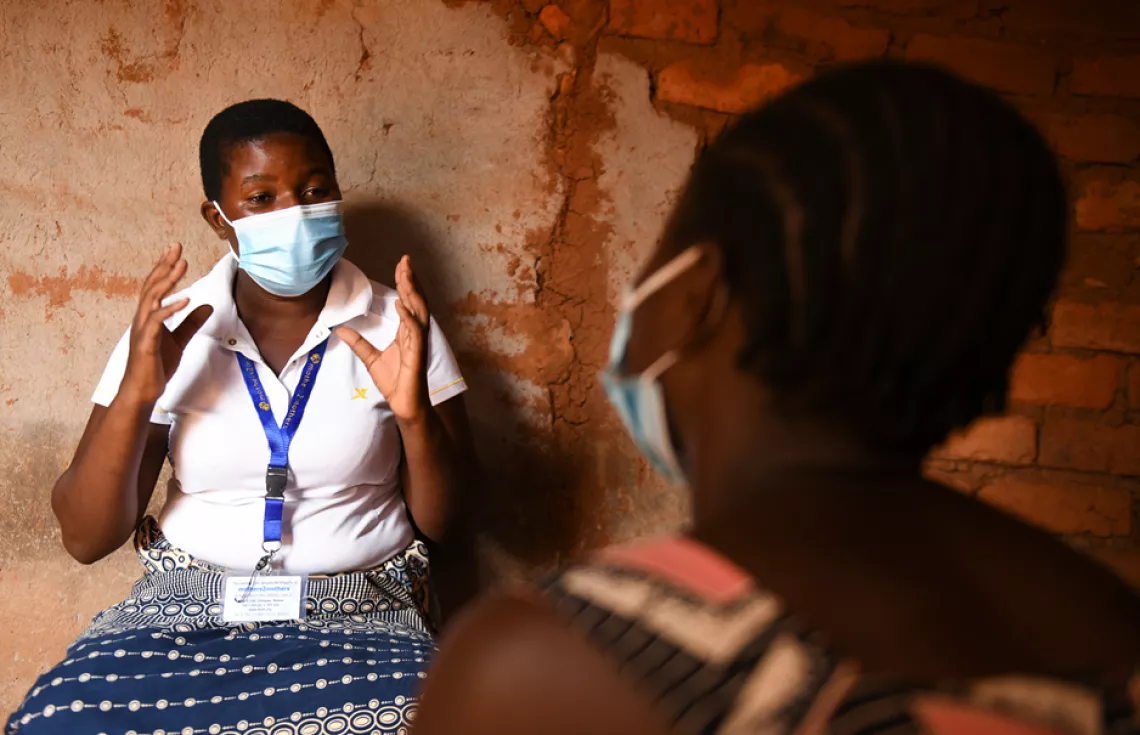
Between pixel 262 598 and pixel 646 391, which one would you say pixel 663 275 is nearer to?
pixel 646 391

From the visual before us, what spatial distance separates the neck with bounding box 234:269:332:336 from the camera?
2.21 meters

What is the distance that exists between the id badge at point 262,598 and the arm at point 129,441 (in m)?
0.28

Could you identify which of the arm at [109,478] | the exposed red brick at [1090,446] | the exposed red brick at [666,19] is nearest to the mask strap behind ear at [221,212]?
the arm at [109,478]

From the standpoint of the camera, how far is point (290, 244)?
2.06m

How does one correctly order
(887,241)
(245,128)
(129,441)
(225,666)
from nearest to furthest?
(887,241) < (225,666) < (129,441) < (245,128)

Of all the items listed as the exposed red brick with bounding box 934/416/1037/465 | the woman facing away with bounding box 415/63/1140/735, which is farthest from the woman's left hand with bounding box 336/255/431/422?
the exposed red brick with bounding box 934/416/1037/465

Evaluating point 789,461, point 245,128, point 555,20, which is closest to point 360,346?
point 245,128

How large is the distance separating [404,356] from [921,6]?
1583mm

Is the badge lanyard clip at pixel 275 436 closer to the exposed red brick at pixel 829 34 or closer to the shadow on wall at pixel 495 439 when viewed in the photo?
the shadow on wall at pixel 495 439

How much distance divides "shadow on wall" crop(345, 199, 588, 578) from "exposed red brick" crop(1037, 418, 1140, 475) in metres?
1.23

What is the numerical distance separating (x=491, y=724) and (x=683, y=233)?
0.49m

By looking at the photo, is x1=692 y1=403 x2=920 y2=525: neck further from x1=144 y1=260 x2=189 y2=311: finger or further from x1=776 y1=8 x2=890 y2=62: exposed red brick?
x1=776 y1=8 x2=890 y2=62: exposed red brick

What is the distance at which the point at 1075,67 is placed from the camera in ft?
8.05

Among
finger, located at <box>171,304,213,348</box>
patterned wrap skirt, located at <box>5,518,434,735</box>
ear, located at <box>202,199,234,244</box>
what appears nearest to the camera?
patterned wrap skirt, located at <box>5,518,434,735</box>
